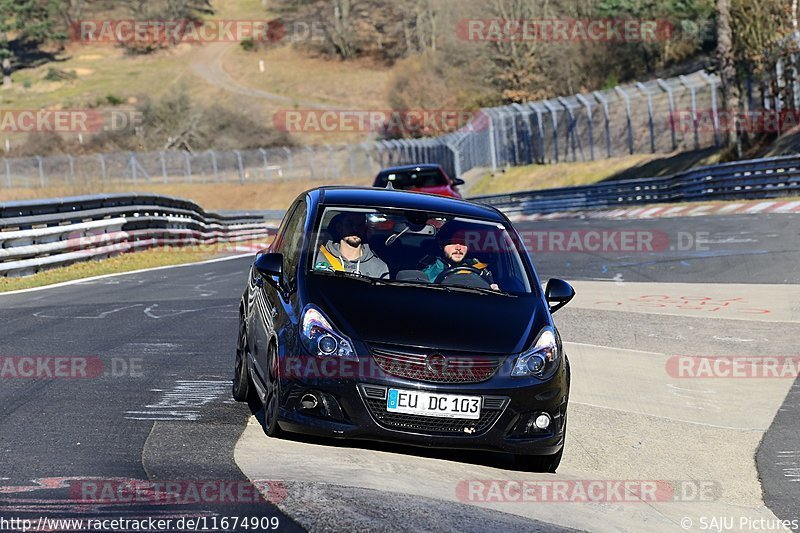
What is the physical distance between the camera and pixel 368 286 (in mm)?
7535

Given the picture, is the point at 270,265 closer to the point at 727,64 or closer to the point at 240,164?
the point at 727,64

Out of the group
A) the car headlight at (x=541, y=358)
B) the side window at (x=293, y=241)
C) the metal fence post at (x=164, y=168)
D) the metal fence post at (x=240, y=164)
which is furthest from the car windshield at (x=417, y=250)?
the metal fence post at (x=164, y=168)

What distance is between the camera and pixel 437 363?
685 centimetres

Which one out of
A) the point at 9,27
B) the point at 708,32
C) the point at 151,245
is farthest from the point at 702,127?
the point at 9,27

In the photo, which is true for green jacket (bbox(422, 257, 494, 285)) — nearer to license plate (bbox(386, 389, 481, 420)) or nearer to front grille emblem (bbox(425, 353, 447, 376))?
front grille emblem (bbox(425, 353, 447, 376))

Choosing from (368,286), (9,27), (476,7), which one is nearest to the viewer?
(368,286)

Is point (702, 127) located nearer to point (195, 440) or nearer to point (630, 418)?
point (630, 418)

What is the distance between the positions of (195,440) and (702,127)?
134 feet

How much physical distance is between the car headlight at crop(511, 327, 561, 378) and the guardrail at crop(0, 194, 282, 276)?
1195 centimetres

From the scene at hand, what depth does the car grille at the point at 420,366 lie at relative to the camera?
269 inches

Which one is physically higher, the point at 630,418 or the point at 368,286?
the point at 368,286

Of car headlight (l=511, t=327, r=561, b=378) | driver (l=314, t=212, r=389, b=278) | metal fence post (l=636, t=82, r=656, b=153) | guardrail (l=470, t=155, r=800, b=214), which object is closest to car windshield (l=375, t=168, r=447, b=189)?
guardrail (l=470, t=155, r=800, b=214)

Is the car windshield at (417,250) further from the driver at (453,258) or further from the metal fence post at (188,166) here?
the metal fence post at (188,166)

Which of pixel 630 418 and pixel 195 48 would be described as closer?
pixel 630 418
